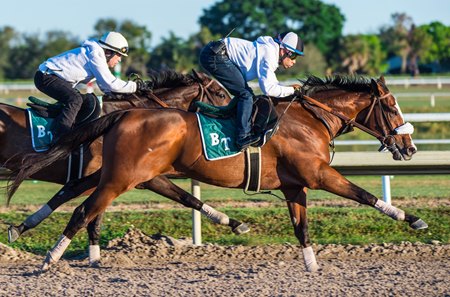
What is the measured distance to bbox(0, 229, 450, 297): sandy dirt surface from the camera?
6.93 meters

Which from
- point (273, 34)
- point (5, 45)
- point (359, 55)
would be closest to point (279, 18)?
point (273, 34)

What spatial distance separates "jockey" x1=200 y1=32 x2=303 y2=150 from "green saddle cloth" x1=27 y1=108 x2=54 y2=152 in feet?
5.32

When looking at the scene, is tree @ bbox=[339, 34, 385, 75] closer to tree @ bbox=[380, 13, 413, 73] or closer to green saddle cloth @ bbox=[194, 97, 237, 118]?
tree @ bbox=[380, 13, 413, 73]

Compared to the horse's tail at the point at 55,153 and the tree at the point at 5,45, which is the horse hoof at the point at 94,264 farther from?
the tree at the point at 5,45

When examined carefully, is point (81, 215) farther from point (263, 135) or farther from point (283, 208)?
point (283, 208)

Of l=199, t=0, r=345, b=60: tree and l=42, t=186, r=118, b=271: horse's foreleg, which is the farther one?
l=199, t=0, r=345, b=60: tree

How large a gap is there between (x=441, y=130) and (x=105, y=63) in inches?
645

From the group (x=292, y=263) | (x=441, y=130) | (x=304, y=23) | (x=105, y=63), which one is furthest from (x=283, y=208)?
(x=304, y=23)

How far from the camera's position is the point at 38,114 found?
28.5ft

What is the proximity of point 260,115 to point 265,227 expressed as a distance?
262 centimetres

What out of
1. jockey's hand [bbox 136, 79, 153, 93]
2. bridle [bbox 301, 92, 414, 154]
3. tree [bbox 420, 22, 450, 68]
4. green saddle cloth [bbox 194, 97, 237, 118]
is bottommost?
tree [bbox 420, 22, 450, 68]

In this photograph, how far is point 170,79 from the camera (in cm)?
964

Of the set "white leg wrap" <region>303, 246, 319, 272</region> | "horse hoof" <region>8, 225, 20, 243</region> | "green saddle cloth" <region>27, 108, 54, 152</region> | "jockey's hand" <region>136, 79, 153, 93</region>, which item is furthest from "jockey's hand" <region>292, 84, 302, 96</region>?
"horse hoof" <region>8, 225, 20, 243</region>

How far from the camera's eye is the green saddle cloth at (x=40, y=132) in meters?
8.58
